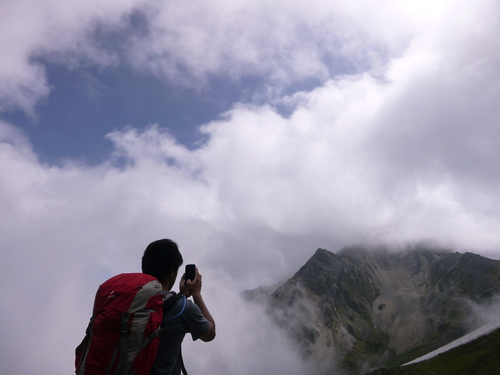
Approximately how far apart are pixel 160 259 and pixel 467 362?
630 feet

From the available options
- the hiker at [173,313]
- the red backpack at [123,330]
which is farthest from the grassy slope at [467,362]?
the red backpack at [123,330]

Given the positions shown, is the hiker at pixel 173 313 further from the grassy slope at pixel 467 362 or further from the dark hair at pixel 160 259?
the grassy slope at pixel 467 362

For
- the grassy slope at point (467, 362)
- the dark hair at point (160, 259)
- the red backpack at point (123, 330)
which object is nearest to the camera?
the red backpack at point (123, 330)

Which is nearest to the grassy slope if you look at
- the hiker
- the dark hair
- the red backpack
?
the hiker

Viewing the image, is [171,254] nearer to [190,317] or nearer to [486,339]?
[190,317]

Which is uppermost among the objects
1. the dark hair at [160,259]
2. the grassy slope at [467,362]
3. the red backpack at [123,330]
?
the dark hair at [160,259]

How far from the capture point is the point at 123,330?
4988 mm

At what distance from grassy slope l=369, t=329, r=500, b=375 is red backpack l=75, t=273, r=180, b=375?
537ft

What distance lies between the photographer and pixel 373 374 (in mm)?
191250

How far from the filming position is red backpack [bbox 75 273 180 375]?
4891 mm

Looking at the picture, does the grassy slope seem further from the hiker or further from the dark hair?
the dark hair

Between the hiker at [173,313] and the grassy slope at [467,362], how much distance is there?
162331mm

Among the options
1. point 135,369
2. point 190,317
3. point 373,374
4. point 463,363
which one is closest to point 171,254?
point 190,317

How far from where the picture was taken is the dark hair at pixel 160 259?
675cm
